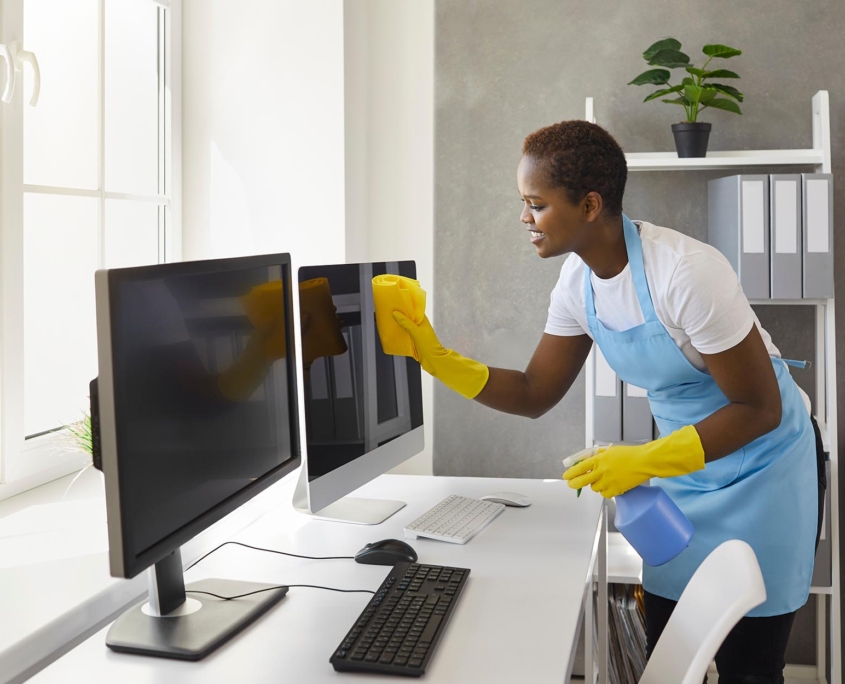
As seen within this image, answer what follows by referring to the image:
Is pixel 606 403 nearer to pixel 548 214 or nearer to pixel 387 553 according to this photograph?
pixel 548 214

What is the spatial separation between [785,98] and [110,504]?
224 centimetres

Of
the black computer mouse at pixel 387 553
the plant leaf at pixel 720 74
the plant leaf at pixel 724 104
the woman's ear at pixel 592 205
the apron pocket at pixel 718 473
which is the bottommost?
the black computer mouse at pixel 387 553

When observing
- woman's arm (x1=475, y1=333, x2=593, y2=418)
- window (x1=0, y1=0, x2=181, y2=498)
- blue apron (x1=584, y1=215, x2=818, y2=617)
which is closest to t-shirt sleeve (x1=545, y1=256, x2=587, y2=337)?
woman's arm (x1=475, y1=333, x2=593, y2=418)

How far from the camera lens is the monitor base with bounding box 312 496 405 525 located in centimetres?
166

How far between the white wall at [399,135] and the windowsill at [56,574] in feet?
3.71

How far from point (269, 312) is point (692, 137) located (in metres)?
1.44

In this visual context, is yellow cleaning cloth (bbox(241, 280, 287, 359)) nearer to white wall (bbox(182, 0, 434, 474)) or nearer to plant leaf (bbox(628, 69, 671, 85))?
white wall (bbox(182, 0, 434, 474))

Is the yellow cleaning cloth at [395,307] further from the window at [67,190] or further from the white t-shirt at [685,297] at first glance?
the window at [67,190]

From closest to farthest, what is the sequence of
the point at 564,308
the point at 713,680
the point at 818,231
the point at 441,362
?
the point at 441,362
the point at 564,308
the point at 818,231
the point at 713,680

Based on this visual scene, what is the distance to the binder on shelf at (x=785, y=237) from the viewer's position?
2.22m

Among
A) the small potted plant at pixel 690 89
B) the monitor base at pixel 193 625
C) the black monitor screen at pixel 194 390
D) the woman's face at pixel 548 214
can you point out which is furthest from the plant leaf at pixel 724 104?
the monitor base at pixel 193 625

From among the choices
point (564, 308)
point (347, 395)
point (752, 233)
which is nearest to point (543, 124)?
point (752, 233)

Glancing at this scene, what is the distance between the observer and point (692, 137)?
233 cm

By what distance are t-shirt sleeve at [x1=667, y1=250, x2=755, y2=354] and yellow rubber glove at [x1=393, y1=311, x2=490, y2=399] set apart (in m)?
0.43
